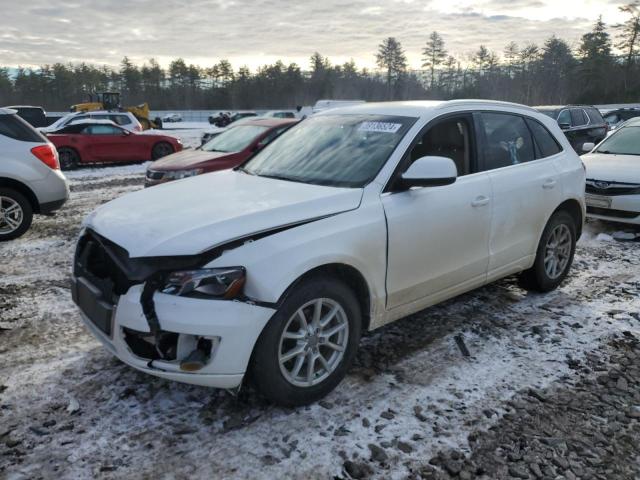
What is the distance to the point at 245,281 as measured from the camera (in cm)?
264

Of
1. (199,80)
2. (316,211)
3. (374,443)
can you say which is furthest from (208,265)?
(199,80)

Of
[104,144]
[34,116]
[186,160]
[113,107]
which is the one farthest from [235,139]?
[113,107]

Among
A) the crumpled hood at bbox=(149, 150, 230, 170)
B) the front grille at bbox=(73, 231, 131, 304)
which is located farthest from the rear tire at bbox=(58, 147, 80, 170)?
the front grille at bbox=(73, 231, 131, 304)

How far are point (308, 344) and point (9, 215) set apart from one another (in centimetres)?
576

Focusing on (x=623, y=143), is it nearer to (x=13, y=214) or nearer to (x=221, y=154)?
(x=221, y=154)

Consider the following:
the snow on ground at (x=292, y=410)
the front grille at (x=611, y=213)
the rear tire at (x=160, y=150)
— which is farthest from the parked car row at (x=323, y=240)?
the rear tire at (x=160, y=150)

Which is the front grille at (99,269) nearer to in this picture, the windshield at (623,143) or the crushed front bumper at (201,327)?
the crushed front bumper at (201,327)

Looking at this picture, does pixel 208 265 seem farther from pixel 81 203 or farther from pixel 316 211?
pixel 81 203

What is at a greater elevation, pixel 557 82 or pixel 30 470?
pixel 557 82

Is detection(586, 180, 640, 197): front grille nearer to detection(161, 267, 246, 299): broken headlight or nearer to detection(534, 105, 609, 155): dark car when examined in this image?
detection(161, 267, 246, 299): broken headlight

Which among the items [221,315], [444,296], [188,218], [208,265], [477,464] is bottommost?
[477,464]

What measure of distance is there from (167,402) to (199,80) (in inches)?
4157

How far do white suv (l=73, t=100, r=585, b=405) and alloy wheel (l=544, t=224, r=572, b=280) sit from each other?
20 centimetres

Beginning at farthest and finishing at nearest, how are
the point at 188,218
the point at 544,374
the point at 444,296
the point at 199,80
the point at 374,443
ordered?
1. the point at 199,80
2. the point at 444,296
3. the point at 544,374
4. the point at 188,218
5. the point at 374,443
